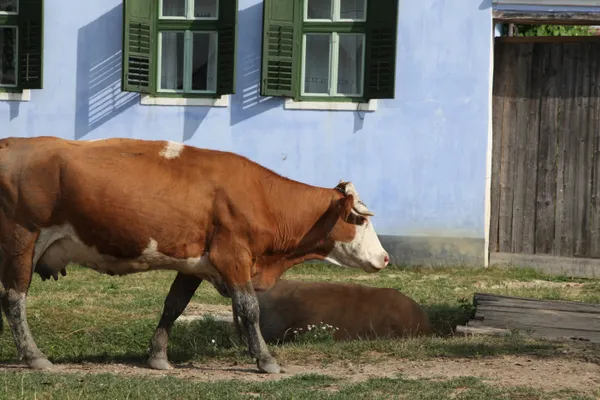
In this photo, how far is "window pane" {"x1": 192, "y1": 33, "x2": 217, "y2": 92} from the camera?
15.1 meters

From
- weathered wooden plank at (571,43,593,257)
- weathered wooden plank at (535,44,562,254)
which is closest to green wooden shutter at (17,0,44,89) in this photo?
weathered wooden plank at (535,44,562,254)

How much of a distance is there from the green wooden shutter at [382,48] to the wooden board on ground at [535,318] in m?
4.50

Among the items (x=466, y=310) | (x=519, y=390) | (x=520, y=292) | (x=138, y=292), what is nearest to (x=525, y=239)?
(x=520, y=292)

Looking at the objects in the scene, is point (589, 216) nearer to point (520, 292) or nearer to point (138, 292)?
point (520, 292)

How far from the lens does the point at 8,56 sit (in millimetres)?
15508

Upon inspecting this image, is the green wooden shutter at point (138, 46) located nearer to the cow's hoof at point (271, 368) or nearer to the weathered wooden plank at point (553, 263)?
the weathered wooden plank at point (553, 263)

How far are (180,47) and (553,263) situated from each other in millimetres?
5392

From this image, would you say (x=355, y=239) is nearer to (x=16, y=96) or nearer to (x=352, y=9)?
(x=352, y=9)

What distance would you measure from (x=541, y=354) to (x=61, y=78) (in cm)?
850

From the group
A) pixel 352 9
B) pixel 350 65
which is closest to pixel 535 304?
pixel 350 65

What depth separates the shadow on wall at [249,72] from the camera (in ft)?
48.8

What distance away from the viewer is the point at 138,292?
12.5 metres

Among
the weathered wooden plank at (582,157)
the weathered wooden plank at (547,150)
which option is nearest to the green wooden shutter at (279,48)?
the weathered wooden plank at (547,150)

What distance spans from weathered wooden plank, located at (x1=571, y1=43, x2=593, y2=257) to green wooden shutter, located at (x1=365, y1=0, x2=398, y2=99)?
2.28m
